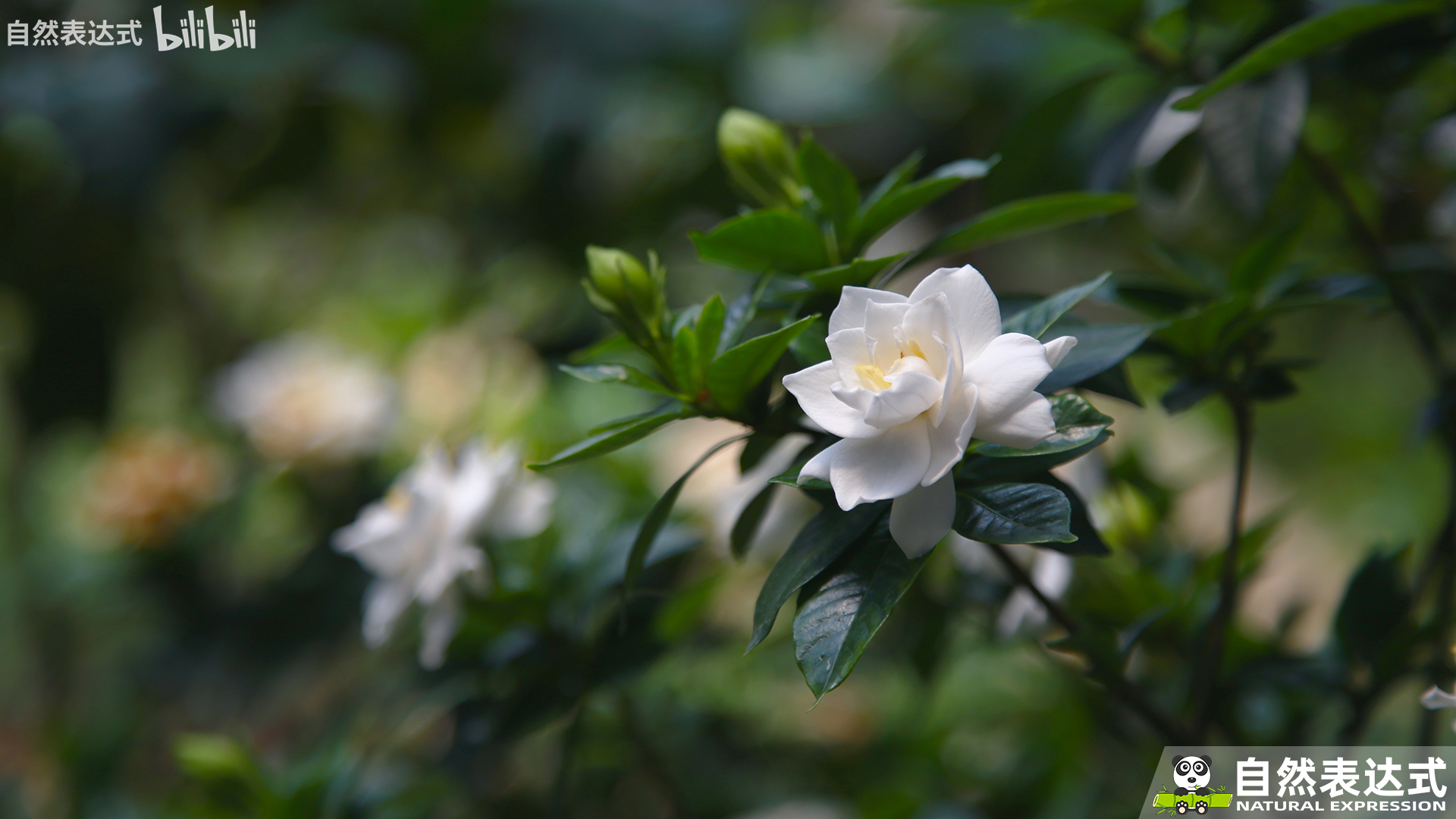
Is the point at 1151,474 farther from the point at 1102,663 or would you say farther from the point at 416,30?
the point at 416,30

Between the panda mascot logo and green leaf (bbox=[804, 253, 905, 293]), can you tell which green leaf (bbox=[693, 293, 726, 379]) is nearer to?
green leaf (bbox=[804, 253, 905, 293])

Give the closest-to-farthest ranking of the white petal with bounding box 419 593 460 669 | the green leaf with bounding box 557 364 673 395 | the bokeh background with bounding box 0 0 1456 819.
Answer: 1. the green leaf with bounding box 557 364 673 395
2. the white petal with bounding box 419 593 460 669
3. the bokeh background with bounding box 0 0 1456 819

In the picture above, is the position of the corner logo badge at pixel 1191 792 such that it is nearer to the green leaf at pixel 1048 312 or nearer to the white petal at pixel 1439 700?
the white petal at pixel 1439 700

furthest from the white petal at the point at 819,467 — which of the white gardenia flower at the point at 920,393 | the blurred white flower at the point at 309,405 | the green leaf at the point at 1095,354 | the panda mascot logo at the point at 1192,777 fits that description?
the blurred white flower at the point at 309,405

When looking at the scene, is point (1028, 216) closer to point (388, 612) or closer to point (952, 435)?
point (952, 435)

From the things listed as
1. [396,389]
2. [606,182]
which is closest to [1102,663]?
[396,389]

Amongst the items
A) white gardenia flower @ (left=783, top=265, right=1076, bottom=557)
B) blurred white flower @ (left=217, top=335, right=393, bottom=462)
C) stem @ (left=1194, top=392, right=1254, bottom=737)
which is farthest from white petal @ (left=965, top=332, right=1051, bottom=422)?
Answer: blurred white flower @ (left=217, top=335, right=393, bottom=462)
